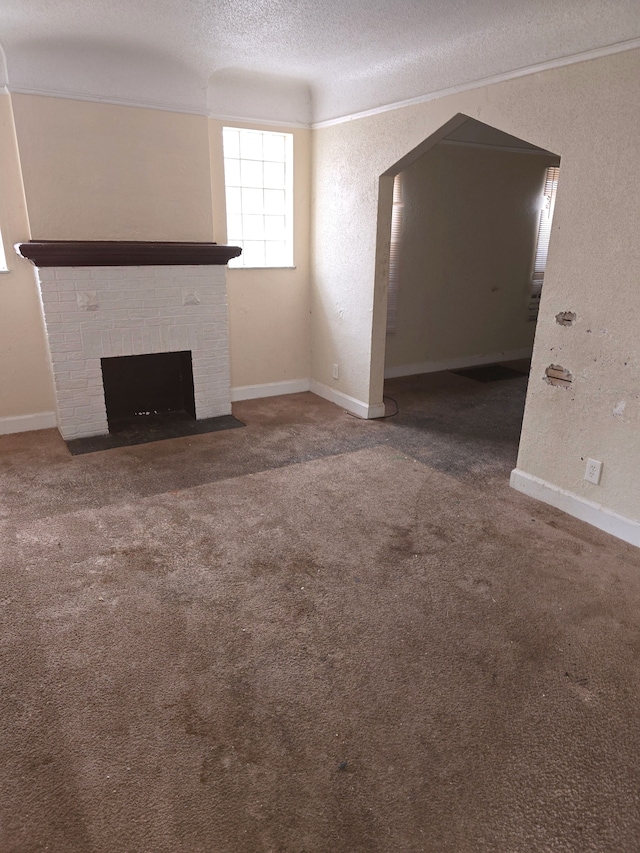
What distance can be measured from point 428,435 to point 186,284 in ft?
7.34

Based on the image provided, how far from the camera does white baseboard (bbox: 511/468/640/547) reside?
2908mm

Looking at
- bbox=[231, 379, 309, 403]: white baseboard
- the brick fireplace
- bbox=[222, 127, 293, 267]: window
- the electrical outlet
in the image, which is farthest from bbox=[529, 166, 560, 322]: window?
the brick fireplace

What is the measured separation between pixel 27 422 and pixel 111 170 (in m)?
1.99

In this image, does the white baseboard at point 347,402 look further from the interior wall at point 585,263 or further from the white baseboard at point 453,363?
the interior wall at point 585,263

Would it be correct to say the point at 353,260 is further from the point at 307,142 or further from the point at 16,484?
the point at 16,484

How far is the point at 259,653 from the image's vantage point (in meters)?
2.12

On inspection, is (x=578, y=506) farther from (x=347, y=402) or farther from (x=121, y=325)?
(x=121, y=325)

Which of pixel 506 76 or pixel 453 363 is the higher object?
pixel 506 76

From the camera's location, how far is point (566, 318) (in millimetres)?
3008

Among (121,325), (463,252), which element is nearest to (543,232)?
(463,252)

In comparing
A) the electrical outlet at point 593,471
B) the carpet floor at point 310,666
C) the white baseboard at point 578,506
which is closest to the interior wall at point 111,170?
the carpet floor at point 310,666

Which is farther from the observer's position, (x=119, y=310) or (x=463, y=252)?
→ (x=463, y=252)

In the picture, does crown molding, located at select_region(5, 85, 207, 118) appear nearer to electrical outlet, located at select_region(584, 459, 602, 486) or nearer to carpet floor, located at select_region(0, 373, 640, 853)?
carpet floor, located at select_region(0, 373, 640, 853)

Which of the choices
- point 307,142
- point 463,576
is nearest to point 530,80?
point 307,142
